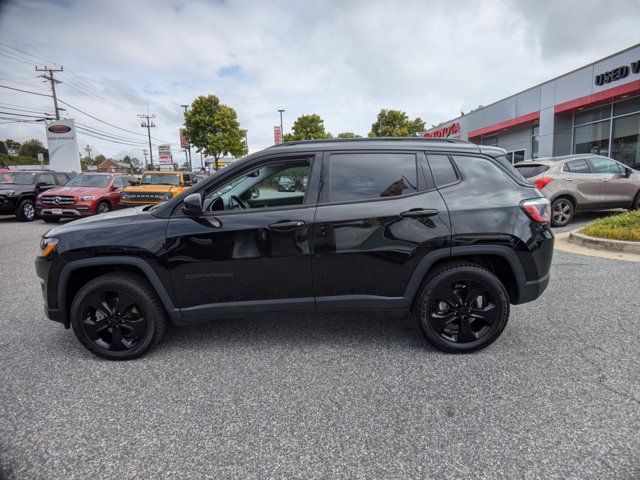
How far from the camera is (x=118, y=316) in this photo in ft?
9.91

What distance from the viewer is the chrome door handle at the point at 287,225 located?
2900 millimetres

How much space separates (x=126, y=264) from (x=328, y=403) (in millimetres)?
1898

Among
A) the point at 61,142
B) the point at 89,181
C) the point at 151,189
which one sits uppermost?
the point at 61,142

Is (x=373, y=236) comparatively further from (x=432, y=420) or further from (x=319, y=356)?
(x=432, y=420)

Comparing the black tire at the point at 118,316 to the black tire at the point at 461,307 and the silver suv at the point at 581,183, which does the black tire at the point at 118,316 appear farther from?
the silver suv at the point at 581,183

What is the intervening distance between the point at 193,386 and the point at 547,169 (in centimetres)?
891

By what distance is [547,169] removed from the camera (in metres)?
8.51

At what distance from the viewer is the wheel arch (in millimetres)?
2924

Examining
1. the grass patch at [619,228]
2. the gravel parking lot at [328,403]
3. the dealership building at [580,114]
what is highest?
the dealership building at [580,114]

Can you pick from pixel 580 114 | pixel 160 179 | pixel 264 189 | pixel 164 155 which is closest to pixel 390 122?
pixel 164 155

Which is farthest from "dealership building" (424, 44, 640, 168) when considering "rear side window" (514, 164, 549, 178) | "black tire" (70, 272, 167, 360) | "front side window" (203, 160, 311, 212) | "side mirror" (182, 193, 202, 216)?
"black tire" (70, 272, 167, 360)

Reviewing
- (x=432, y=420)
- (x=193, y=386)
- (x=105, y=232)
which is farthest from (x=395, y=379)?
(x=105, y=232)

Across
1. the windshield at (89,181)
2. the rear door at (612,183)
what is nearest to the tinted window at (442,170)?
the rear door at (612,183)

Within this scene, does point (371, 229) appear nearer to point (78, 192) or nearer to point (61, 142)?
point (78, 192)
